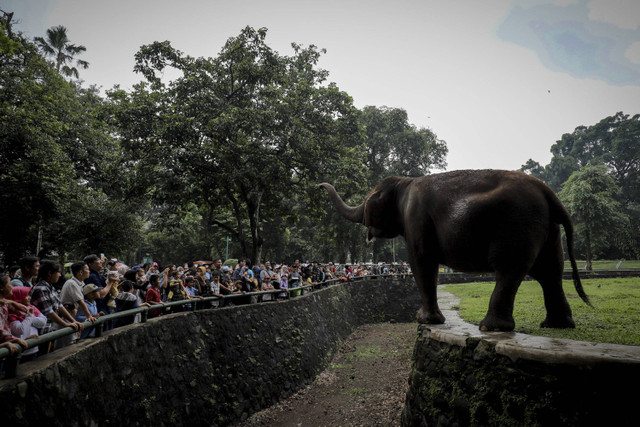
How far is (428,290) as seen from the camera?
5.52 meters

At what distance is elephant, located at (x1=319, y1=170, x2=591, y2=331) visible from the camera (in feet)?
14.0

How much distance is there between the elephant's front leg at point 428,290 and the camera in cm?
539

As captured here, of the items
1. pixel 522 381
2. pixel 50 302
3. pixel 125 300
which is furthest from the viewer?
pixel 125 300

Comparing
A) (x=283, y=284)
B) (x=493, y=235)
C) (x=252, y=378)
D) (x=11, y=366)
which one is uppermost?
(x=493, y=235)

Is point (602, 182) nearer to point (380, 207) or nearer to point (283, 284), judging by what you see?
point (283, 284)

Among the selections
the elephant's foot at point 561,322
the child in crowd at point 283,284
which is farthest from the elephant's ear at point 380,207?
the child in crowd at point 283,284

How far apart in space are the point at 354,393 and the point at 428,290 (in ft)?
19.3

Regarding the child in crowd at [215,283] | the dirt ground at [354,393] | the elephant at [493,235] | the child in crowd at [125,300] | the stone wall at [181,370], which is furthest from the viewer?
the child in crowd at [215,283]

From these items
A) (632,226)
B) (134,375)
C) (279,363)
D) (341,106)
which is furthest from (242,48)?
(632,226)

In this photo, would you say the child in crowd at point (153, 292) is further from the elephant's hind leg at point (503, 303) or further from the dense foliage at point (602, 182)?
the dense foliage at point (602, 182)

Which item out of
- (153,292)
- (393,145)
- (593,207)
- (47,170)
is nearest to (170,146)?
(47,170)

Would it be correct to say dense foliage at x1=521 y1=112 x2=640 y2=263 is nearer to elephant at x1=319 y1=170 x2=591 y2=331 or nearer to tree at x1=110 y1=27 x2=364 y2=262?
tree at x1=110 y1=27 x2=364 y2=262

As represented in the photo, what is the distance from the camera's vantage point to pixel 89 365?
416 cm

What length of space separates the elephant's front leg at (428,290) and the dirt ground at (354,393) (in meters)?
3.76
